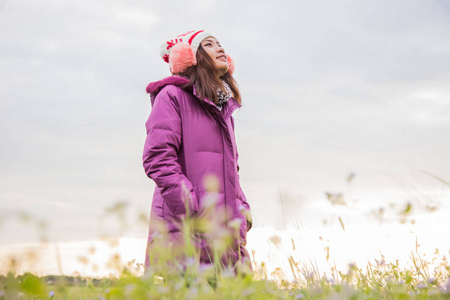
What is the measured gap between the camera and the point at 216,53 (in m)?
3.96

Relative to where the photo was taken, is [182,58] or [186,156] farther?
[182,58]

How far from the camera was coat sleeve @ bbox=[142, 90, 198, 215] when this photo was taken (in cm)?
307

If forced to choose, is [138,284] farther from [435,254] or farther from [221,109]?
[435,254]

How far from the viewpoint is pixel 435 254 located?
3852 mm

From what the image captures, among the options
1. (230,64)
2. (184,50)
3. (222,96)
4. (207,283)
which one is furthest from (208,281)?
(230,64)

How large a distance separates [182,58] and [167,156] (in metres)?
1.06

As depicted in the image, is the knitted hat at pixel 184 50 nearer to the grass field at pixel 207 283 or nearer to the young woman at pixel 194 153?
the young woman at pixel 194 153

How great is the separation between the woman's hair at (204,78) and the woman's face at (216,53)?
3 centimetres

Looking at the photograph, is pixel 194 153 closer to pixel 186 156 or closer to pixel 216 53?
pixel 186 156

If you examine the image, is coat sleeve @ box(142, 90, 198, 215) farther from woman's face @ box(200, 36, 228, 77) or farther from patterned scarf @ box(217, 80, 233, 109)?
woman's face @ box(200, 36, 228, 77)

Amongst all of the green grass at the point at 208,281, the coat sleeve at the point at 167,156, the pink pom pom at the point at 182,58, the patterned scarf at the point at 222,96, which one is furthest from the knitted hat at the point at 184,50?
Answer: the green grass at the point at 208,281

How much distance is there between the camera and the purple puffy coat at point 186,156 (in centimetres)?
312

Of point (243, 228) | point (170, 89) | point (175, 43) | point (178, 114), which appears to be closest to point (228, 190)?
point (243, 228)

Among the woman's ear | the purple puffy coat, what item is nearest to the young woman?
the purple puffy coat
